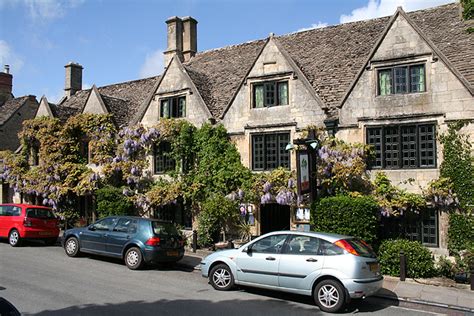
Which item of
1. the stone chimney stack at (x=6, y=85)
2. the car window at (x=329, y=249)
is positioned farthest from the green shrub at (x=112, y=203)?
the stone chimney stack at (x=6, y=85)

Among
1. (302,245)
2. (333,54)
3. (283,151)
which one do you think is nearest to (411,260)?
(302,245)

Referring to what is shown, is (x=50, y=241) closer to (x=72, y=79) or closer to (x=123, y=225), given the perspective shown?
(x=123, y=225)

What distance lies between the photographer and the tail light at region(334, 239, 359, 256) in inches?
373

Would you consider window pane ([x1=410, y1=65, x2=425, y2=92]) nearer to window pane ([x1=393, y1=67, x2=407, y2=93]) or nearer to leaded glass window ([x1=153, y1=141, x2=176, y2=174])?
window pane ([x1=393, y1=67, x2=407, y2=93])

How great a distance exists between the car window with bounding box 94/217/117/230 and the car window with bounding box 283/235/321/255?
680 cm

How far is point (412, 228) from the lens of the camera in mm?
14875

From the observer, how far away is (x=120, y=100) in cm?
2498

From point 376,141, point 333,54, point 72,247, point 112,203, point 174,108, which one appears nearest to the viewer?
point 72,247

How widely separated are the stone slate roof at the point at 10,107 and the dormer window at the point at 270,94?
850 inches

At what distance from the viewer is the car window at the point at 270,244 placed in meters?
10.3

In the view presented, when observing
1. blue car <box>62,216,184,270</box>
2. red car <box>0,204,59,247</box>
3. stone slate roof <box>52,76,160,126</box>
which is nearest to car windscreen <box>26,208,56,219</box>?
red car <box>0,204,59,247</box>

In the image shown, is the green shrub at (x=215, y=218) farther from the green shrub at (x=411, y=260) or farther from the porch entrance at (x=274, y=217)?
the green shrub at (x=411, y=260)

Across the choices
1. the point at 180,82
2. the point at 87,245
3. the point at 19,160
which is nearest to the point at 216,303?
the point at 87,245

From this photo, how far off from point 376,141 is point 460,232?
167 inches
